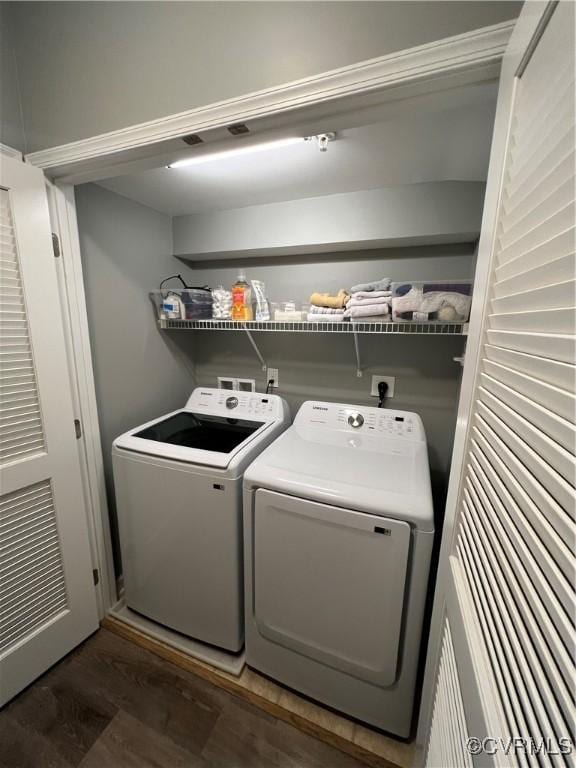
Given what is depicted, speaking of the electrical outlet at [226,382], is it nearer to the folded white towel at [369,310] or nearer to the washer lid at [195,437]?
the washer lid at [195,437]

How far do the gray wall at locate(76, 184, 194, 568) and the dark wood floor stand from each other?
29.4 inches

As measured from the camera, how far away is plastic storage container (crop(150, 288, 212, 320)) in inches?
73.3

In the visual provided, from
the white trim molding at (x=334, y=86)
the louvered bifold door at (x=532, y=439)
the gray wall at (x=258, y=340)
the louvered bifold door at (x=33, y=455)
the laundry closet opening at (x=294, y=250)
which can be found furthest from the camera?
the gray wall at (x=258, y=340)

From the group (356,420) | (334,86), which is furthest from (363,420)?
(334,86)

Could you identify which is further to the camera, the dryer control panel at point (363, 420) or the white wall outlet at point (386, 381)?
the white wall outlet at point (386, 381)

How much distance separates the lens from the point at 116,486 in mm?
1543

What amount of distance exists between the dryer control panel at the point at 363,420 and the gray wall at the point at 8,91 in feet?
5.53

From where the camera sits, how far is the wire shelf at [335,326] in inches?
53.0

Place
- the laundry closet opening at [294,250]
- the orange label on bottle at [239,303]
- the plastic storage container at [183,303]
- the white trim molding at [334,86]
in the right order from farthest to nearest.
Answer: the plastic storage container at [183,303]
the orange label on bottle at [239,303]
the laundry closet opening at [294,250]
the white trim molding at [334,86]

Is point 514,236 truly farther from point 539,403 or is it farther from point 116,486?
point 116,486

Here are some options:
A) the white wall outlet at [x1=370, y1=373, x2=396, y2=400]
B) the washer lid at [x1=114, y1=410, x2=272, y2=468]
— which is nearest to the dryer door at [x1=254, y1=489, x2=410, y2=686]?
the washer lid at [x1=114, y1=410, x2=272, y2=468]

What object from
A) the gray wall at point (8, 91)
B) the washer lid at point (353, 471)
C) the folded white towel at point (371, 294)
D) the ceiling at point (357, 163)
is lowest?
the washer lid at point (353, 471)

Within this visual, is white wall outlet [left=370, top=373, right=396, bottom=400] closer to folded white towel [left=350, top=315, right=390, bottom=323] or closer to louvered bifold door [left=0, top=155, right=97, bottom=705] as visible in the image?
folded white towel [left=350, top=315, right=390, bottom=323]

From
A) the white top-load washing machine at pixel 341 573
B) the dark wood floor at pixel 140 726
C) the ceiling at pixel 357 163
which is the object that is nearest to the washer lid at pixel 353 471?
the white top-load washing machine at pixel 341 573
